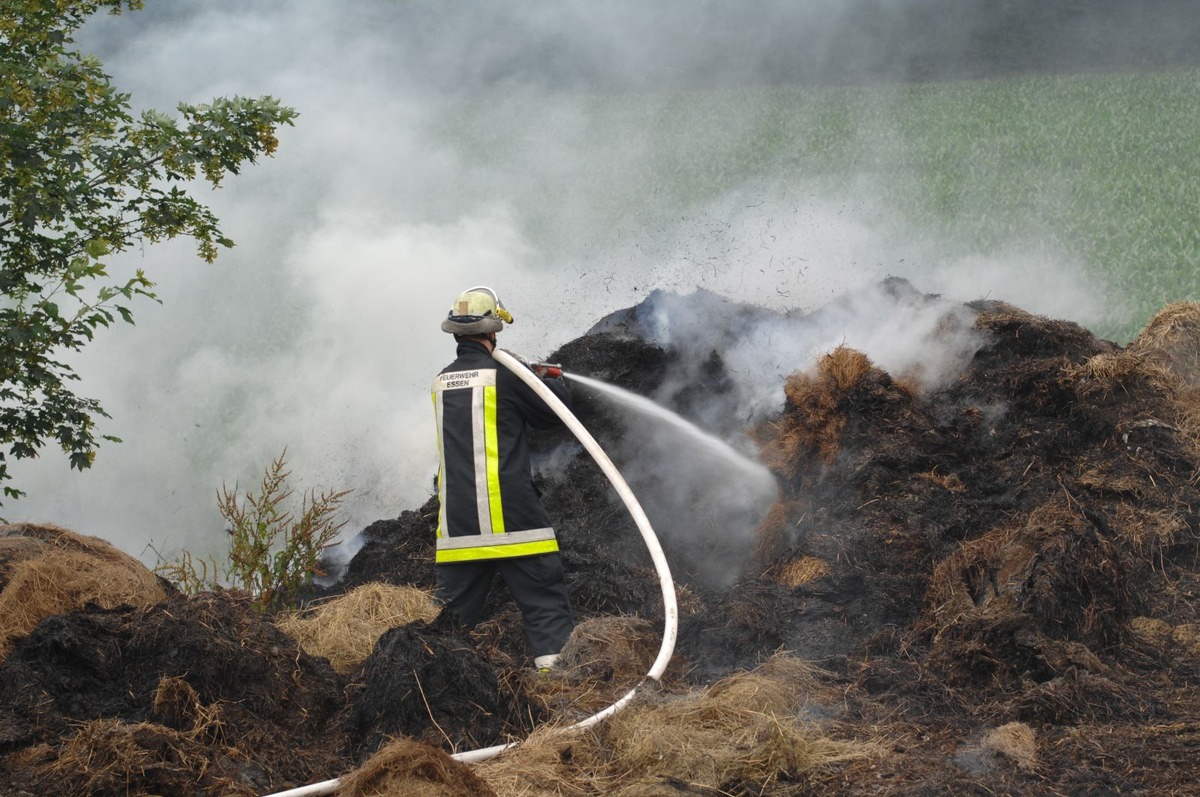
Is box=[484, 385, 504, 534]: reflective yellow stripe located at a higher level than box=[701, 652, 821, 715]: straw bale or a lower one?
higher

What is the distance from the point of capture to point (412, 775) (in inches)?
155

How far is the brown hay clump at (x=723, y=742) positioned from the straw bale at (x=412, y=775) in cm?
62

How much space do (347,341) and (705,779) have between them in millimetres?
8991

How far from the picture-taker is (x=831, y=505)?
7.12 m

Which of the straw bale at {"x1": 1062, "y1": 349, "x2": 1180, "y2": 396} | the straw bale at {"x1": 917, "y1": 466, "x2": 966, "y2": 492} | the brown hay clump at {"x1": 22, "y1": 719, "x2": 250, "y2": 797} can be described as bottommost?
the brown hay clump at {"x1": 22, "y1": 719, "x2": 250, "y2": 797}

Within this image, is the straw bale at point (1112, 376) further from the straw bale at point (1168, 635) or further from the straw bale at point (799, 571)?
the straw bale at point (799, 571)

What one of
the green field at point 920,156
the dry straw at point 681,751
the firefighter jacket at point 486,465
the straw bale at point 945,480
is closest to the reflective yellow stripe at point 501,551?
the firefighter jacket at point 486,465

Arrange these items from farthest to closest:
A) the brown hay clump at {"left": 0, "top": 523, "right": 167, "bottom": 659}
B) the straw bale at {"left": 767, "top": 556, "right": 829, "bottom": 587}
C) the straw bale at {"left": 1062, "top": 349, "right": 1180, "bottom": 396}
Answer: the straw bale at {"left": 1062, "top": 349, "right": 1180, "bottom": 396} < the straw bale at {"left": 767, "top": 556, "right": 829, "bottom": 587} < the brown hay clump at {"left": 0, "top": 523, "right": 167, "bottom": 659}

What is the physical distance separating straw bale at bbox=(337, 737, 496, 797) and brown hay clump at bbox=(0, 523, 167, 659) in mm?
2246

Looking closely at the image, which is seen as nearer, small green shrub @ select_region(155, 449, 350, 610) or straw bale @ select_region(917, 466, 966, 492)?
straw bale @ select_region(917, 466, 966, 492)

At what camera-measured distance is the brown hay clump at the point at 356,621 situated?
19.8 ft

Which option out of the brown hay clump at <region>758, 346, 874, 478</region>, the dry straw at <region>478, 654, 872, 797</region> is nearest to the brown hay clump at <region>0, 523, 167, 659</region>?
the dry straw at <region>478, 654, 872, 797</region>

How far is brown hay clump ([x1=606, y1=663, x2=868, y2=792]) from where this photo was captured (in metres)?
4.16

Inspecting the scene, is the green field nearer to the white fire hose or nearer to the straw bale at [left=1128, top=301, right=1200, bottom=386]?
the straw bale at [left=1128, top=301, right=1200, bottom=386]
